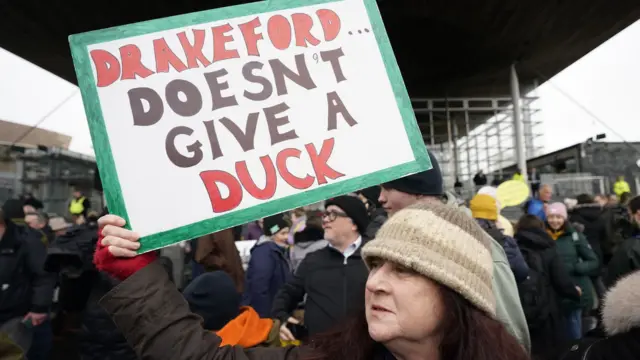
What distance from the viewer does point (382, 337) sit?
1.21m

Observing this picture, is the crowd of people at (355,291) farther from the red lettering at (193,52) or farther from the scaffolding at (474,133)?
the scaffolding at (474,133)

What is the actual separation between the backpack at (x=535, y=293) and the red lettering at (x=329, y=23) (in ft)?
9.60

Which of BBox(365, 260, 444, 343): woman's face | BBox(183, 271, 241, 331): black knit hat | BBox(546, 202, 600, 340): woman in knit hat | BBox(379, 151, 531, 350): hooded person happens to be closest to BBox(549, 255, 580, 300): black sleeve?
BBox(546, 202, 600, 340): woman in knit hat

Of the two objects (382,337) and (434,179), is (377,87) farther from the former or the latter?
(434,179)

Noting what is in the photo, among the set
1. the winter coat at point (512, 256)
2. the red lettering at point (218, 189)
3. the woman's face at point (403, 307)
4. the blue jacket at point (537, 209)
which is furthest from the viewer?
the blue jacket at point (537, 209)

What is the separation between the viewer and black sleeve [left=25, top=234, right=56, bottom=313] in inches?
161

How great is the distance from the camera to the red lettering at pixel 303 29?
154 cm

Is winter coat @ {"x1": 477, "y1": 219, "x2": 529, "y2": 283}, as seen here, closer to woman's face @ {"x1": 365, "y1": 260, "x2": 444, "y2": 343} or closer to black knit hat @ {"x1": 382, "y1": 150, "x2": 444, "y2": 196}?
black knit hat @ {"x1": 382, "y1": 150, "x2": 444, "y2": 196}

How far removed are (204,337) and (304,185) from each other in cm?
52

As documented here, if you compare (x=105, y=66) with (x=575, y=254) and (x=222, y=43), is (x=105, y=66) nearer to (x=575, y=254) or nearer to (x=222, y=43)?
(x=222, y=43)

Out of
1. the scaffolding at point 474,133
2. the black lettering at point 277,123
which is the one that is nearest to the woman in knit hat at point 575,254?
the black lettering at point 277,123

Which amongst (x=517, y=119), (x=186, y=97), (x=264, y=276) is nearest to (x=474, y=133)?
(x=517, y=119)

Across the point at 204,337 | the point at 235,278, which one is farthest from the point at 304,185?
the point at 235,278

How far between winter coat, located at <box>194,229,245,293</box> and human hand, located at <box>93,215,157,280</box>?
1.99m
